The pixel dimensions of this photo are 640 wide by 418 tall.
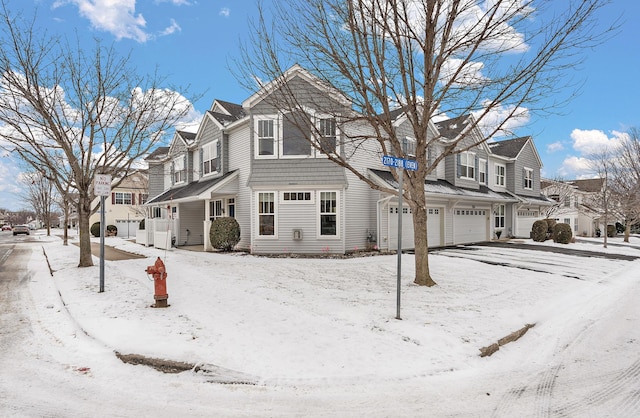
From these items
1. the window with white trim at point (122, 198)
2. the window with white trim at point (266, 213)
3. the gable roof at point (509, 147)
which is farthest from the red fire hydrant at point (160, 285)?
the window with white trim at point (122, 198)

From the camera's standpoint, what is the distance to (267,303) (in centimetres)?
689

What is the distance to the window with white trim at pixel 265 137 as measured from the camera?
15.3m

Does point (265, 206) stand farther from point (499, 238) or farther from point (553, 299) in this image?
point (499, 238)

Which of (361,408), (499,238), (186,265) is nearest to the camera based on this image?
(361,408)

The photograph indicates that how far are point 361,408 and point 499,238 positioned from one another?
80.6ft

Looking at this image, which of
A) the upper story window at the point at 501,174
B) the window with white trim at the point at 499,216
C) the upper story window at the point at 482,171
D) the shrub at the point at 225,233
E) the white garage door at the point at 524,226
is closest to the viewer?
the shrub at the point at 225,233

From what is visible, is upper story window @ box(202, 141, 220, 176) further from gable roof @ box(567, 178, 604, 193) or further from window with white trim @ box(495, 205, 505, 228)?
gable roof @ box(567, 178, 604, 193)

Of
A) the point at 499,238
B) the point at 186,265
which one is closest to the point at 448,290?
the point at 186,265

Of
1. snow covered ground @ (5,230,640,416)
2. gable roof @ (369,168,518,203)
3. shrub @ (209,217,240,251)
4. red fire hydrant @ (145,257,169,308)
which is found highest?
gable roof @ (369,168,518,203)

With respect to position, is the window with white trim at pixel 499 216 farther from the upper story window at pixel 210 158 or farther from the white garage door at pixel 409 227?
the upper story window at pixel 210 158

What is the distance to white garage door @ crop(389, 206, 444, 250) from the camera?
16484 mm

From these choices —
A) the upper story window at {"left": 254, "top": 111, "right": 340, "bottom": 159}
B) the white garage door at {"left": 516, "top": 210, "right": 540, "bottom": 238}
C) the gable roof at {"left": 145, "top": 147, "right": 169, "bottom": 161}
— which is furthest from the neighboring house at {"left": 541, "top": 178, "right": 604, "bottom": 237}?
the gable roof at {"left": 145, "top": 147, "right": 169, "bottom": 161}

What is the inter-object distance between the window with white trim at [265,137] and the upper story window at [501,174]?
754 inches

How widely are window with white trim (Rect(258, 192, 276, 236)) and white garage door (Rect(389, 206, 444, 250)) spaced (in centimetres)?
550
